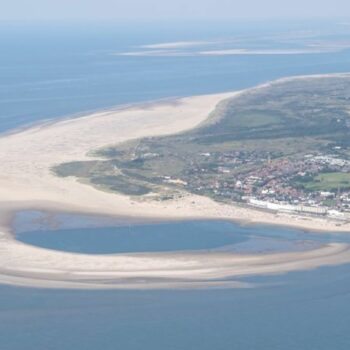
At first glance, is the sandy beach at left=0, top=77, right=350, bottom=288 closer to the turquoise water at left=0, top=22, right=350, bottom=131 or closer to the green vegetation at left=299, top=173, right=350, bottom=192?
the green vegetation at left=299, top=173, right=350, bottom=192

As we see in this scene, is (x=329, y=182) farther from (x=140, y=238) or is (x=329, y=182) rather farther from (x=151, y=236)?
(x=140, y=238)

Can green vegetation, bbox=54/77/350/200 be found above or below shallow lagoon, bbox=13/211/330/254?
below

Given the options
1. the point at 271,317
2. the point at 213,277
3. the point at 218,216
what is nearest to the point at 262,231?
the point at 218,216

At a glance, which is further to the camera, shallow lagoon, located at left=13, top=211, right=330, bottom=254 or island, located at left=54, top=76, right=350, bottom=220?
island, located at left=54, top=76, right=350, bottom=220

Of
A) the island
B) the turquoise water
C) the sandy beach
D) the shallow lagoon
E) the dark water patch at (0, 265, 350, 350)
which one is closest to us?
the dark water patch at (0, 265, 350, 350)

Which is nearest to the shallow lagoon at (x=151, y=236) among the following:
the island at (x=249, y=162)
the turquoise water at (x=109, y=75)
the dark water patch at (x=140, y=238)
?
the dark water patch at (x=140, y=238)

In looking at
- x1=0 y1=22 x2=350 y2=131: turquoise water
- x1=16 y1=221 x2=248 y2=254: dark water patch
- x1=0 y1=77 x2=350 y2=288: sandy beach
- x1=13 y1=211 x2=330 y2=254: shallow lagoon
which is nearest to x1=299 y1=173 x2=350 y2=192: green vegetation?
x1=0 y1=77 x2=350 y2=288: sandy beach

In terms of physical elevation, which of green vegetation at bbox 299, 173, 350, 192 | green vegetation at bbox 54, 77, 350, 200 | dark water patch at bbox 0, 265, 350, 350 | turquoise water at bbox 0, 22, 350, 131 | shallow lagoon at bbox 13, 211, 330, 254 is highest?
dark water patch at bbox 0, 265, 350, 350

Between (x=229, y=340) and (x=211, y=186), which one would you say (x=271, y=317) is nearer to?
(x=229, y=340)
